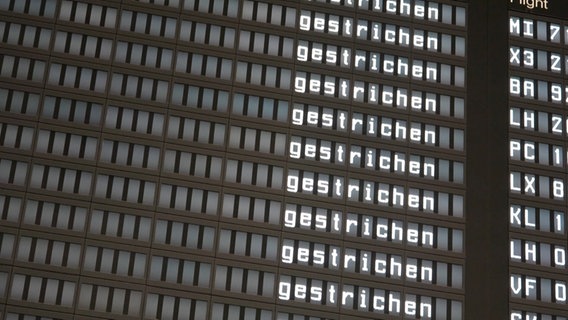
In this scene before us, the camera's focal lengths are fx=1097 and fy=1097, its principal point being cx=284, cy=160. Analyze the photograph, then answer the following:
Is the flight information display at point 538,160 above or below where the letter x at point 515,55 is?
below

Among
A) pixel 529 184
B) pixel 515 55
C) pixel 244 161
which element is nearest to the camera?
pixel 244 161

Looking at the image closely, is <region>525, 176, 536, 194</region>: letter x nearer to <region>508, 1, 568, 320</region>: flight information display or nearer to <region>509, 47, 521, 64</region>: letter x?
<region>508, 1, 568, 320</region>: flight information display

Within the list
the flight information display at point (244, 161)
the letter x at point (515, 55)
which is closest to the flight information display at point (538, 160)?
the letter x at point (515, 55)

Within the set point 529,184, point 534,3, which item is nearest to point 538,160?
point 529,184

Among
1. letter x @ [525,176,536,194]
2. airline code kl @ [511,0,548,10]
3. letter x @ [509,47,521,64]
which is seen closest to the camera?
letter x @ [525,176,536,194]

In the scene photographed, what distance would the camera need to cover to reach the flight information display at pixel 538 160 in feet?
313

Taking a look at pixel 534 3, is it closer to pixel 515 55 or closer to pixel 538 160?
pixel 515 55

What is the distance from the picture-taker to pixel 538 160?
101m

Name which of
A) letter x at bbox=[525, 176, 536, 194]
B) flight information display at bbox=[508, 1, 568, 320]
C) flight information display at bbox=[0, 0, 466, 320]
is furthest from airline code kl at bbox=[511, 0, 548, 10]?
letter x at bbox=[525, 176, 536, 194]

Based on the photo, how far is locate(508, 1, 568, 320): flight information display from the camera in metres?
95.2

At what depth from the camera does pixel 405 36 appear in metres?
104

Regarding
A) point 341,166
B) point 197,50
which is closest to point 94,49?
point 197,50

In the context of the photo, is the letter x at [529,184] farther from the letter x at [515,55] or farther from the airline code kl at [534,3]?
the airline code kl at [534,3]

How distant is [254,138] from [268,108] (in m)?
3.32
